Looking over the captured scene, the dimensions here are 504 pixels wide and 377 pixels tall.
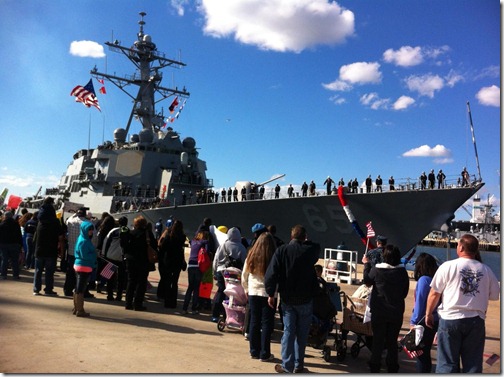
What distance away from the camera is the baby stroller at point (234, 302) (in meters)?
5.05

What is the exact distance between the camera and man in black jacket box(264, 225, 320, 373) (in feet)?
12.1

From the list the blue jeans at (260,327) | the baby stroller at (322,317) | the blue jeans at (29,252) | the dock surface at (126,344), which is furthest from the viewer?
the blue jeans at (29,252)

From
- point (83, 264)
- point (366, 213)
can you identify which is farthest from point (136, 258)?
point (366, 213)

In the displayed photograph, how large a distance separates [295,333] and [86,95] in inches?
874

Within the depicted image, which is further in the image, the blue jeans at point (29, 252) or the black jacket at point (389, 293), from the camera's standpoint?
the blue jeans at point (29, 252)

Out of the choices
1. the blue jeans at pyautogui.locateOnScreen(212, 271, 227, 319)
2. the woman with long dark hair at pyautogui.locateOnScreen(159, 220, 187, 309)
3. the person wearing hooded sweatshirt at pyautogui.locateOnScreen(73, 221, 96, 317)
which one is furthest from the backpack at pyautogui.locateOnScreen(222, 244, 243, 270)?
the person wearing hooded sweatshirt at pyautogui.locateOnScreen(73, 221, 96, 317)

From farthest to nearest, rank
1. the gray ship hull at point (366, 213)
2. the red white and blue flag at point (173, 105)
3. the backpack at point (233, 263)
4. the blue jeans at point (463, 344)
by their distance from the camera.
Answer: the red white and blue flag at point (173, 105)
the gray ship hull at point (366, 213)
the backpack at point (233, 263)
the blue jeans at point (463, 344)

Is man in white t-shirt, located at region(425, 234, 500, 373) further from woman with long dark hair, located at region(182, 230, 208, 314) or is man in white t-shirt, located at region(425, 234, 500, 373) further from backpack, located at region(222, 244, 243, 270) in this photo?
woman with long dark hair, located at region(182, 230, 208, 314)

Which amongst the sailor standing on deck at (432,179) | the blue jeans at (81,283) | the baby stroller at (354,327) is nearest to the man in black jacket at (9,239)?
the blue jeans at (81,283)

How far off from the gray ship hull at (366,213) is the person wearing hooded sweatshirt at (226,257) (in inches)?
368

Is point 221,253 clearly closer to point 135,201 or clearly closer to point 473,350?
point 473,350

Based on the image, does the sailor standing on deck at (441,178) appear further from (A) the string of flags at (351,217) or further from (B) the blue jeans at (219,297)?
(B) the blue jeans at (219,297)

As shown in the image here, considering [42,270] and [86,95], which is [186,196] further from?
[42,270]

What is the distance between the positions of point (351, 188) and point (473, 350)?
481 inches
